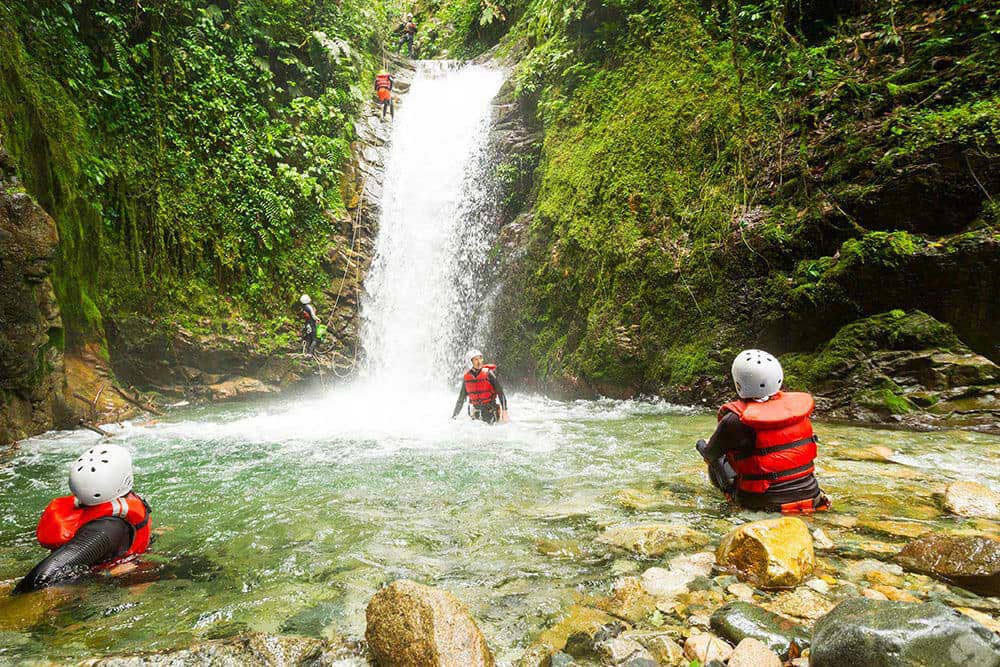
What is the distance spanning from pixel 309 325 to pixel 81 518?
29.1 ft

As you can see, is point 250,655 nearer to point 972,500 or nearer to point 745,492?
point 745,492

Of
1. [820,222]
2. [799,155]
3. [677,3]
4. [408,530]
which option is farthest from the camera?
[677,3]

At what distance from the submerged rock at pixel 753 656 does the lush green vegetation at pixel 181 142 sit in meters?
8.72

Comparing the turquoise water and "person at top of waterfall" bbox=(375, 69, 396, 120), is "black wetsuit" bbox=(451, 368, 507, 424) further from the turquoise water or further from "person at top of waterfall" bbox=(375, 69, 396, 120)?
"person at top of waterfall" bbox=(375, 69, 396, 120)

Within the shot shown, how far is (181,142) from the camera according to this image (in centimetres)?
985

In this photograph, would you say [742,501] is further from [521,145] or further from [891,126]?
[521,145]

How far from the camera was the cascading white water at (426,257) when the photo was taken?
12.3 meters

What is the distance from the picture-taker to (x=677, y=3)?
29.7 ft

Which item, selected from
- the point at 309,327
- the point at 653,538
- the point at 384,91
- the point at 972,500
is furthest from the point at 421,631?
the point at 384,91

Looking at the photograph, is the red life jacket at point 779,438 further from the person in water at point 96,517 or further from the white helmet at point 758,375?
the person in water at point 96,517

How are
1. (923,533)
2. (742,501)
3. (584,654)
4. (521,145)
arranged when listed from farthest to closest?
(521,145) → (742,501) → (923,533) → (584,654)

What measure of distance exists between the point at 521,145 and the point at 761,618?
12.2 metres

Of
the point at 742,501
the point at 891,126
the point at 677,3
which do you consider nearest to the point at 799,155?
the point at 891,126

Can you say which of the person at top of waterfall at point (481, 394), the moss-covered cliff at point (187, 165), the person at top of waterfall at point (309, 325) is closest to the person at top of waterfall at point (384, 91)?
the moss-covered cliff at point (187, 165)
